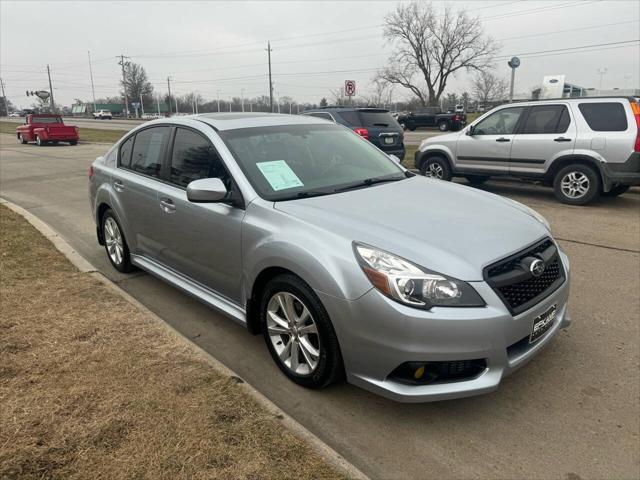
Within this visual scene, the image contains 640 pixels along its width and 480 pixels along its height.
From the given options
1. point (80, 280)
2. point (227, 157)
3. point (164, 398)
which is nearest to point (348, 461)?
point (164, 398)

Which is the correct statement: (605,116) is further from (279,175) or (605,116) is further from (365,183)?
(279,175)

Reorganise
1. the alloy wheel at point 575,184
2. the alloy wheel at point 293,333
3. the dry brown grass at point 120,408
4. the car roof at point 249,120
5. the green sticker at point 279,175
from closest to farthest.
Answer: the dry brown grass at point 120,408 < the alloy wheel at point 293,333 < the green sticker at point 279,175 < the car roof at point 249,120 < the alloy wheel at point 575,184

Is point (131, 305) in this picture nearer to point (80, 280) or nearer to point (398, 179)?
point (80, 280)

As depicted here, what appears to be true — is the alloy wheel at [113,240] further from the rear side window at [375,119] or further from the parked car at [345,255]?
the rear side window at [375,119]

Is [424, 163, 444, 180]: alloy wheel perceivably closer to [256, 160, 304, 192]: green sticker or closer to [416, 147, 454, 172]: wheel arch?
[416, 147, 454, 172]: wheel arch

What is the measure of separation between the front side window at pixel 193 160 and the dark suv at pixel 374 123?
7334 millimetres

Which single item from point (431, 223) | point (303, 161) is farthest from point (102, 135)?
point (431, 223)

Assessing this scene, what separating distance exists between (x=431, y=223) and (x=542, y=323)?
2.81 ft

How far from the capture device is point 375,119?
11.4 meters

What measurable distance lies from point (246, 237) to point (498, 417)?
1.87 metres

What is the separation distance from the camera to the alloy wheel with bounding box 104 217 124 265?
502 centimetres

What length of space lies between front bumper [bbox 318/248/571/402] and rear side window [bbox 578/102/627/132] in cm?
670

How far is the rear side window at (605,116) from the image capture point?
25.7 ft

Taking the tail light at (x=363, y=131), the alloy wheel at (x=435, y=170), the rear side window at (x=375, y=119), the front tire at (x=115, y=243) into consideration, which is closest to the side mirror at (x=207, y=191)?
the front tire at (x=115, y=243)
